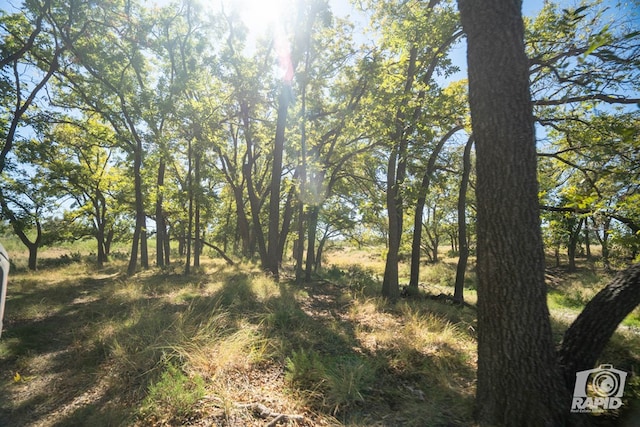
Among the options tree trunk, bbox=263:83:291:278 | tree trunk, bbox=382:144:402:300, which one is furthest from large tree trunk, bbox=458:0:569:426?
tree trunk, bbox=263:83:291:278

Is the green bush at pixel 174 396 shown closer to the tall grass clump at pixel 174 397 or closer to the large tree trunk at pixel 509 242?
the tall grass clump at pixel 174 397

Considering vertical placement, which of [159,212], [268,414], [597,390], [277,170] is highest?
[277,170]

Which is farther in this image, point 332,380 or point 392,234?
point 392,234

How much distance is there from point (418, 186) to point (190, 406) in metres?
7.53

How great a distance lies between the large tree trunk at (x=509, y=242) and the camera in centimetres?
255

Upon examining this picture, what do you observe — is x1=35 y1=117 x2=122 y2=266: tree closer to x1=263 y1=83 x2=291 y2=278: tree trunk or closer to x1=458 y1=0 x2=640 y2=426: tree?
x1=263 y1=83 x2=291 y2=278: tree trunk

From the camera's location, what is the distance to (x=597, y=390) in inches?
114

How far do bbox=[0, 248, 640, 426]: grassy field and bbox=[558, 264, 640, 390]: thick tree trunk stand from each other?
707 millimetres

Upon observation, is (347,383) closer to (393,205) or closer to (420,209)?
(393,205)

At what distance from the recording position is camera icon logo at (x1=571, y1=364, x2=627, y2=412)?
2588 mm

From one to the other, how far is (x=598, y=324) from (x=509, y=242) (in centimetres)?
123

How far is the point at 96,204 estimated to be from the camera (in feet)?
61.2

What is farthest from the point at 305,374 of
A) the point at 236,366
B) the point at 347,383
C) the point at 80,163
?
the point at 80,163

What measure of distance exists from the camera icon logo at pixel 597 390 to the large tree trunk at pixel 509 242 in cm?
18
